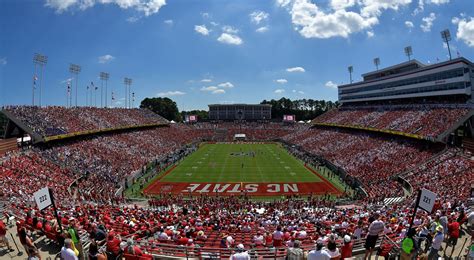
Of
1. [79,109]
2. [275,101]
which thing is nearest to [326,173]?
[79,109]

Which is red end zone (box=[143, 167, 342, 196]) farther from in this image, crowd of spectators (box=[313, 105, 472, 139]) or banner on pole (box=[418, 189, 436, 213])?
banner on pole (box=[418, 189, 436, 213])

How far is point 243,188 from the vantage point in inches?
1364

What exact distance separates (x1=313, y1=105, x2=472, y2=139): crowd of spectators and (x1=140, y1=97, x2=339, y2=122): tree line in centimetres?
6767

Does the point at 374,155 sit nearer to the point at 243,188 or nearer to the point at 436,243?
the point at 243,188

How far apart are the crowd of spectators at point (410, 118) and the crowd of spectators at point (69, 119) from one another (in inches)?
1629

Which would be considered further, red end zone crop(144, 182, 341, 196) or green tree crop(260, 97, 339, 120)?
green tree crop(260, 97, 339, 120)

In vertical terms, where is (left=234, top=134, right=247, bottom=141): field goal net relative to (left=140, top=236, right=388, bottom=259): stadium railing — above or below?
above

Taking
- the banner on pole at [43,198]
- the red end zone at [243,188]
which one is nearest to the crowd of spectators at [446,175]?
the red end zone at [243,188]

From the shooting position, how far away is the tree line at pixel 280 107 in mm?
132375

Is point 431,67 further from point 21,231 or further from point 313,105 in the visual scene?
point 313,105

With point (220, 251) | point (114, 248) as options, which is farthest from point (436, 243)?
point (114, 248)

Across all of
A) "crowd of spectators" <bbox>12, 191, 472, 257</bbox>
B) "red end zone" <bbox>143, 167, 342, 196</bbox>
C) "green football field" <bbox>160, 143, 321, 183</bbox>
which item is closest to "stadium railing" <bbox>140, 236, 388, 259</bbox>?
"crowd of spectators" <bbox>12, 191, 472, 257</bbox>

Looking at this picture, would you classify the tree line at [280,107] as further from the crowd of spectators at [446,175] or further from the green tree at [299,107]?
the crowd of spectators at [446,175]

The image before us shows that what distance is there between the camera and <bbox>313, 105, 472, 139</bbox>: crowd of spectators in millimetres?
36656
